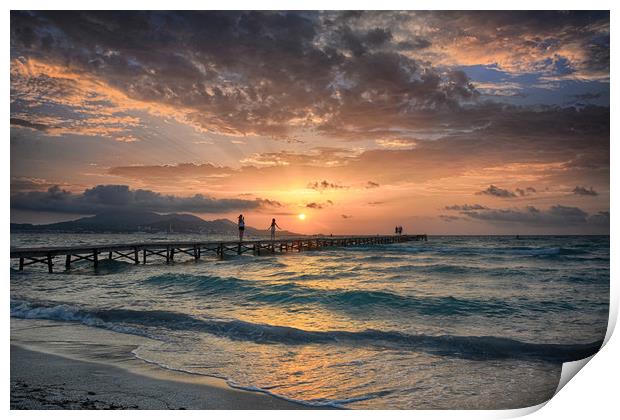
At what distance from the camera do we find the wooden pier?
17.6m

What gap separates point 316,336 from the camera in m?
7.19

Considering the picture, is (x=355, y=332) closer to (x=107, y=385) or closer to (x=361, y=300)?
(x=361, y=300)

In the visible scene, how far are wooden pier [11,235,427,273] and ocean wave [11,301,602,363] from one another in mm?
9636

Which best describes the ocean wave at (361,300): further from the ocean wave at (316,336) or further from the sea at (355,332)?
the ocean wave at (316,336)

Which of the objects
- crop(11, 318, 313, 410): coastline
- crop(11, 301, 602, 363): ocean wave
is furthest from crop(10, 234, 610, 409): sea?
crop(11, 318, 313, 410): coastline

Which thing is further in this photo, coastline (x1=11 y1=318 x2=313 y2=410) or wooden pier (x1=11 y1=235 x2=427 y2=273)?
wooden pier (x1=11 y1=235 x2=427 y2=273)

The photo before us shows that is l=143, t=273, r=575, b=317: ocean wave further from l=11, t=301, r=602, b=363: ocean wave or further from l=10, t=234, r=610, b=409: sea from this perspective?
l=11, t=301, r=602, b=363: ocean wave

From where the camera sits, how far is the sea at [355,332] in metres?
5.07

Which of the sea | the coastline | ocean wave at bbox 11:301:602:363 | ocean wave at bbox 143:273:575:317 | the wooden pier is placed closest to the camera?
the coastline

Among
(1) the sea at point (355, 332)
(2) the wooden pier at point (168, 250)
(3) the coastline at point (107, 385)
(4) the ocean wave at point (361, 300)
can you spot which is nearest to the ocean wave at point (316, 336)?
(1) the sea at point (355, 332)

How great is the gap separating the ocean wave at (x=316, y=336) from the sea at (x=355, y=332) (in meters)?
0.02

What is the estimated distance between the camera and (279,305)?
1020 cm

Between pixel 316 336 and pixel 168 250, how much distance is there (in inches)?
727
